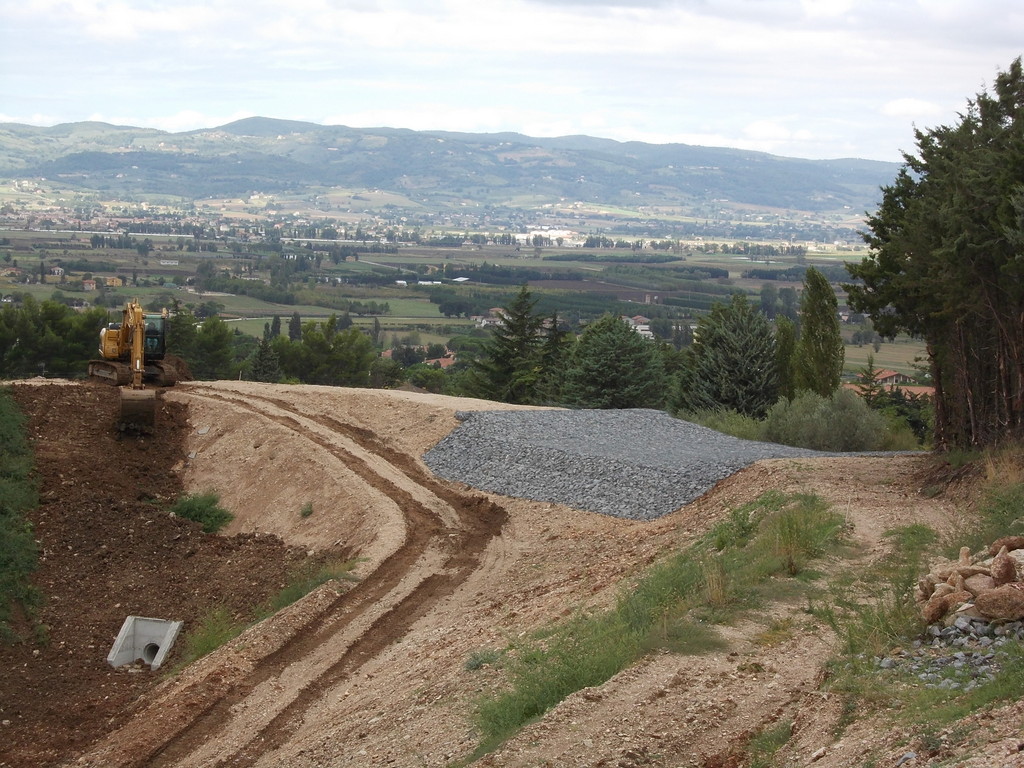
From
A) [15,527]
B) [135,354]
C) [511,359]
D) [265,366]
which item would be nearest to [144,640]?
[15,527]

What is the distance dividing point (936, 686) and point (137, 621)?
492 inches

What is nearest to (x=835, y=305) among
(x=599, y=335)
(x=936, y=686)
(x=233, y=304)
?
(x=599, y=335)

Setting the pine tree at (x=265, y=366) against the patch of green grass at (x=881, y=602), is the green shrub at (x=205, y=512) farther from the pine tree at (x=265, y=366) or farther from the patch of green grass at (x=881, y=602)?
the pine tree at (x=265, y=366)

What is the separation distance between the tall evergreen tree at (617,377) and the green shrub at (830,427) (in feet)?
33.1

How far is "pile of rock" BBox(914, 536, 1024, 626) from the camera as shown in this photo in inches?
380

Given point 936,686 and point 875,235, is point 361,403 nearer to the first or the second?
point 875,235

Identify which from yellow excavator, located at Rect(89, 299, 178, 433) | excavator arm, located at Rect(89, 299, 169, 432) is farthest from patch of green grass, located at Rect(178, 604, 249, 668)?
yellow excavator, located at Rect(89, 299, 178, 433)

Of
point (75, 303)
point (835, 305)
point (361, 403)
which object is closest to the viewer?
point (361, 403)

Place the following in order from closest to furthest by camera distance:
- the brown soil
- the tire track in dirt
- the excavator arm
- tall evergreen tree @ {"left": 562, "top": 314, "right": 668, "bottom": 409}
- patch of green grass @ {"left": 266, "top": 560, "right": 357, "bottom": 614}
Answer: the brown soil < the tire track in dirt < patch of green grass @ {"left": 266, "top": 560, "right": 357, "bottom": 614} < the excavator arm < tall evergreen tree @ {"left": 562, "top": 314, "right": 668, "bottom": 409}

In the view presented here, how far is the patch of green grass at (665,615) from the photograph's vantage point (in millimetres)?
10445

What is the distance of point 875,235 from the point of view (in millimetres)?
23344

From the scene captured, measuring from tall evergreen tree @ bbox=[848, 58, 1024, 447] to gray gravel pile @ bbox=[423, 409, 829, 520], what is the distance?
11.7 ft

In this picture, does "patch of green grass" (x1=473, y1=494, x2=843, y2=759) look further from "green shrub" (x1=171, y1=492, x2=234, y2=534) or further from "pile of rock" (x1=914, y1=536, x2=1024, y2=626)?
"green shrub" (x1=171, y1=492, x2=234, y2=534)

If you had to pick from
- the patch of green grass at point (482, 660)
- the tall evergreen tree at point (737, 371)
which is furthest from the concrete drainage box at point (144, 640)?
the tall evergreen tree at point (737, 371)
